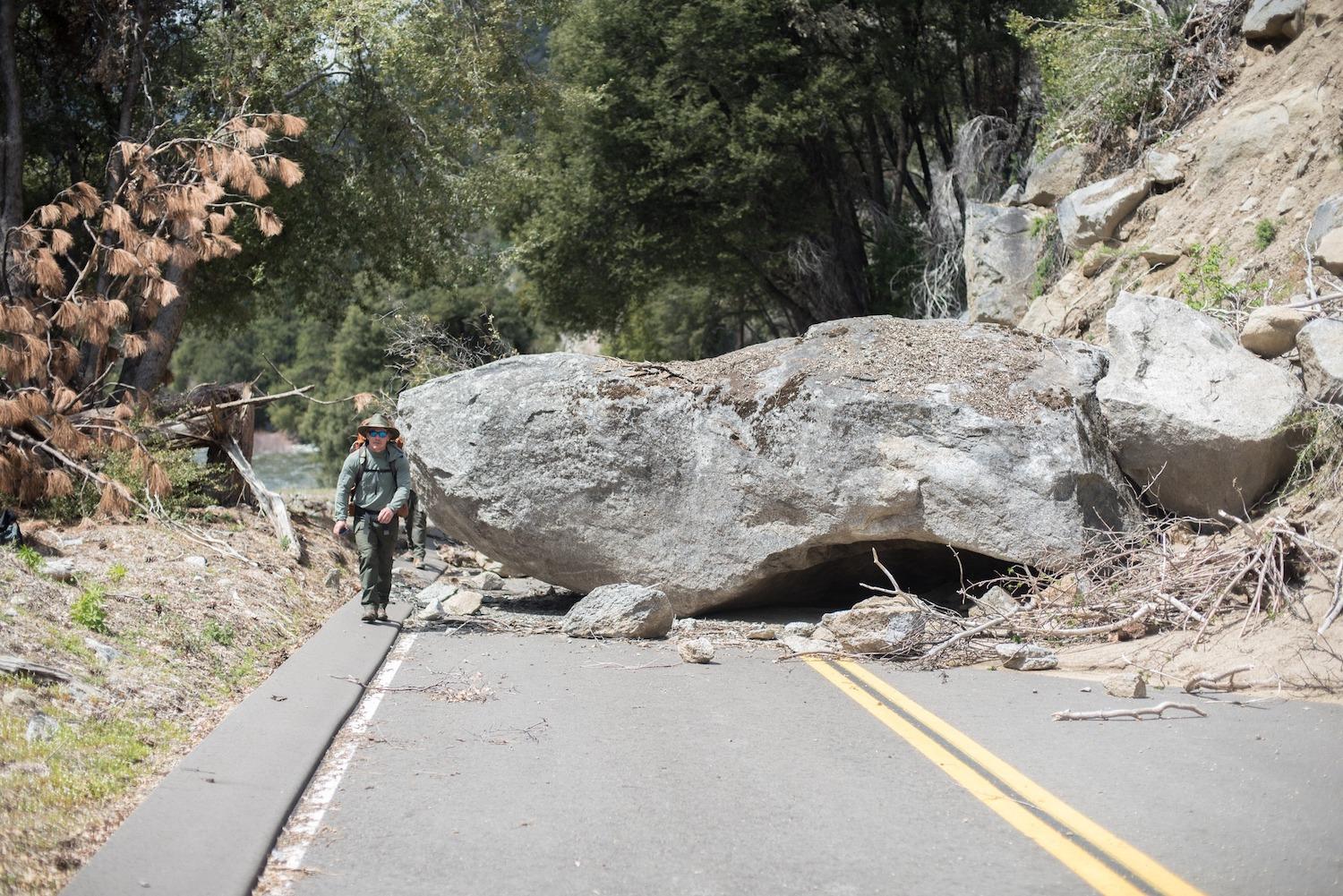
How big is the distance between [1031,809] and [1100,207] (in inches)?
481

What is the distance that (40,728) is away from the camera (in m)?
5.90

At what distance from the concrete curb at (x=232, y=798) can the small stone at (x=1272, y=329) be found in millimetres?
8064

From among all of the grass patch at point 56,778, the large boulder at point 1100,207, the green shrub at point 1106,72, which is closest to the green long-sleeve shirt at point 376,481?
the grass patch at point 56,778

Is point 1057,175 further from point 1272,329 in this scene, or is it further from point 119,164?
point 119,164

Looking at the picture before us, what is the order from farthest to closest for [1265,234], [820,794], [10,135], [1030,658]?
1. [10,135]
2. [1265,234]
3. [1030,658]
4. [820,794]

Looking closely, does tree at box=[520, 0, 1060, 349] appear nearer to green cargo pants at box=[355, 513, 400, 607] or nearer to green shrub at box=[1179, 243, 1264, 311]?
green shrub at box=[1179, 243, 1264, 311]

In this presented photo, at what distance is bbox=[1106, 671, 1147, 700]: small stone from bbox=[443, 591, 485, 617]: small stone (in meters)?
6.16

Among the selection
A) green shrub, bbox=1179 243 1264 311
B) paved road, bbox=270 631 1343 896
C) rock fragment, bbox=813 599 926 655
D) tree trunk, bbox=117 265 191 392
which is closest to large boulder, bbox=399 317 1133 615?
rock fragment, bbox=813 599 926 655

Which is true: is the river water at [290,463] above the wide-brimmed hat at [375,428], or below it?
below

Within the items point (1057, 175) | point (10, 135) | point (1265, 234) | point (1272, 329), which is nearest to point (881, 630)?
point (1272, 329)

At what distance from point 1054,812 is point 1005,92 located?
2311 cm

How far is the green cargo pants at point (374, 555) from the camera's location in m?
10.8

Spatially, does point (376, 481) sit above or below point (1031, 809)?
above

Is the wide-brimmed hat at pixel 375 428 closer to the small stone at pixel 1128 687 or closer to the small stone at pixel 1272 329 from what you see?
the small stone at pixel 1128 687
